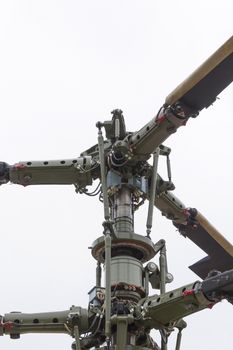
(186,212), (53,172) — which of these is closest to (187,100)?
(53,172)

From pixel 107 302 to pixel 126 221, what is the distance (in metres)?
2.11

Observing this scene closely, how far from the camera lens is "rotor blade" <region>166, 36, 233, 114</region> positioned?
39.7ft

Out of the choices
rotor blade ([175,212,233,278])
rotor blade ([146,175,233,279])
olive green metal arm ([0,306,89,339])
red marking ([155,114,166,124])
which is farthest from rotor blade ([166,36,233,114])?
olive green metal arm ([0,306,89,339])

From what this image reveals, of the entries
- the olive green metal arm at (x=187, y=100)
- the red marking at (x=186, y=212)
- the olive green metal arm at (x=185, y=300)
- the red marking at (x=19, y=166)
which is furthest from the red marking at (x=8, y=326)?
the red marking at (x=186, y=212)

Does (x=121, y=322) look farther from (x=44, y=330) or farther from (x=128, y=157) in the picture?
(x=128, y=157)

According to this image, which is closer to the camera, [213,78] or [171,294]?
[171,294]

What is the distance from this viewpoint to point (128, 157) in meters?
13.7

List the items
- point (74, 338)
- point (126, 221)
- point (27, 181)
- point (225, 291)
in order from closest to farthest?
point (225, 291), point (74, 338), point (126, 221), point (27, 181)

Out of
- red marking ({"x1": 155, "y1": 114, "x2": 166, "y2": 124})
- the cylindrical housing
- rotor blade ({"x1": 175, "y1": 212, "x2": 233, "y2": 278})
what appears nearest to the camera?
the cylindrical housing

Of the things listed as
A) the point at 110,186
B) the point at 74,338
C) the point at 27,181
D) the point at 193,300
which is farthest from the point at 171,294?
the point at 27,181

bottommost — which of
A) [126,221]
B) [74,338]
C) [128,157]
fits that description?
[74,338]

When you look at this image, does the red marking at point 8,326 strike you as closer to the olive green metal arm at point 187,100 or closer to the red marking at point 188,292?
the red marking at point 188,292

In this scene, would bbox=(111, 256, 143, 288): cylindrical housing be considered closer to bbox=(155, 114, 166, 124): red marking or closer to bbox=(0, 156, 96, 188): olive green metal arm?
bbox=(0, 156, 96, 188): olive green metal arm

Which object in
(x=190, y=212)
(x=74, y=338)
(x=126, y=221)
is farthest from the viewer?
(x=190, y=212)
